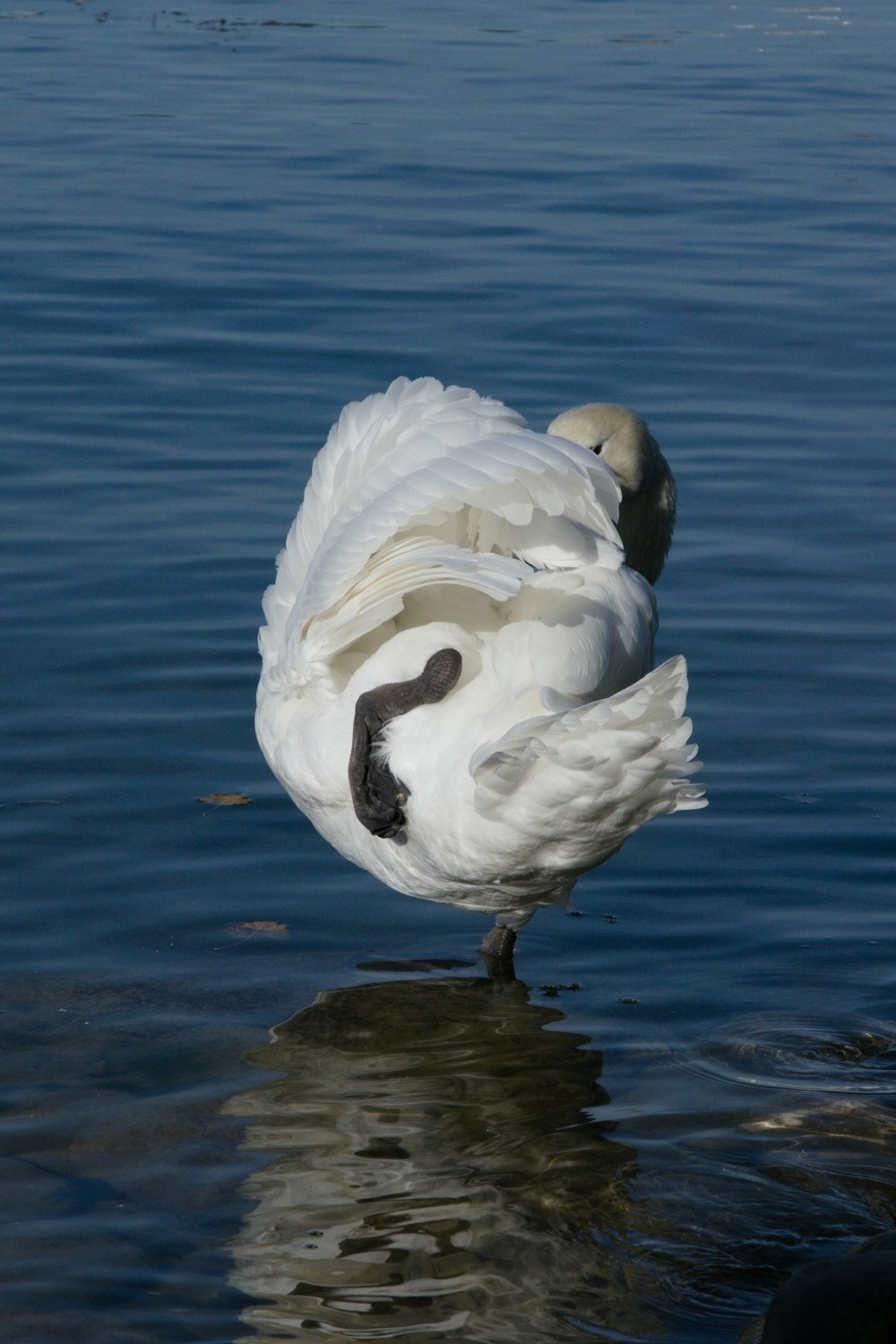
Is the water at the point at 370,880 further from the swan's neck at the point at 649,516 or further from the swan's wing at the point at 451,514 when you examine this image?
the swan's wing at the point at 451,514

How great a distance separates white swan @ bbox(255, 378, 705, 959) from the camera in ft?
13.3

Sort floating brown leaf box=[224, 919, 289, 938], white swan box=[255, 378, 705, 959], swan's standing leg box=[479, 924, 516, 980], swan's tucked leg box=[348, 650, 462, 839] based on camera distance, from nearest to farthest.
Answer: white swan box=[255, 378, 705, 959] < swan's tucked leg box=[348, 650, 462, 839] < swan's standing leg box=[479, 924, 516, 980] < floating brown leaf box=[224, 919, 289, 938]

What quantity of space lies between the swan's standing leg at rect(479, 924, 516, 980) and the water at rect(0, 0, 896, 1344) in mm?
73

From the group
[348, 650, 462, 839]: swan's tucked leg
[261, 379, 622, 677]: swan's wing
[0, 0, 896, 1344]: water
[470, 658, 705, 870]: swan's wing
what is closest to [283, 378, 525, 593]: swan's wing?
[261, 379, 622, 677]: swan's wing

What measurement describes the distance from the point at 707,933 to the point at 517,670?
5.48ft

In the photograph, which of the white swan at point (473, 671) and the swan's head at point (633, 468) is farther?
the swan's head at point (633, 468)

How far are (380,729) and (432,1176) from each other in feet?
3.42

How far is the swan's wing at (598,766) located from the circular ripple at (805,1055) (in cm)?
96

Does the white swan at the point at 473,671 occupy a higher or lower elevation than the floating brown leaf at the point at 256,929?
higher

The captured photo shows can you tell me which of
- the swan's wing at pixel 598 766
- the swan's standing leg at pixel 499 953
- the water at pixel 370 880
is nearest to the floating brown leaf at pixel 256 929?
the water at pixel 370 880

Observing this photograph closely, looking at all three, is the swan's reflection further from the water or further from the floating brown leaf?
the floating brown leaf

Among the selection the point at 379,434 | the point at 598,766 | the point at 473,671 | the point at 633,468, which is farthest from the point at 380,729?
the point at 633,468

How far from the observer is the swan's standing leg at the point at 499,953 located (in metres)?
5.45

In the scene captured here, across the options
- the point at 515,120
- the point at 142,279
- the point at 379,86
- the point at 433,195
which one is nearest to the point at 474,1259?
the point at 142,279
